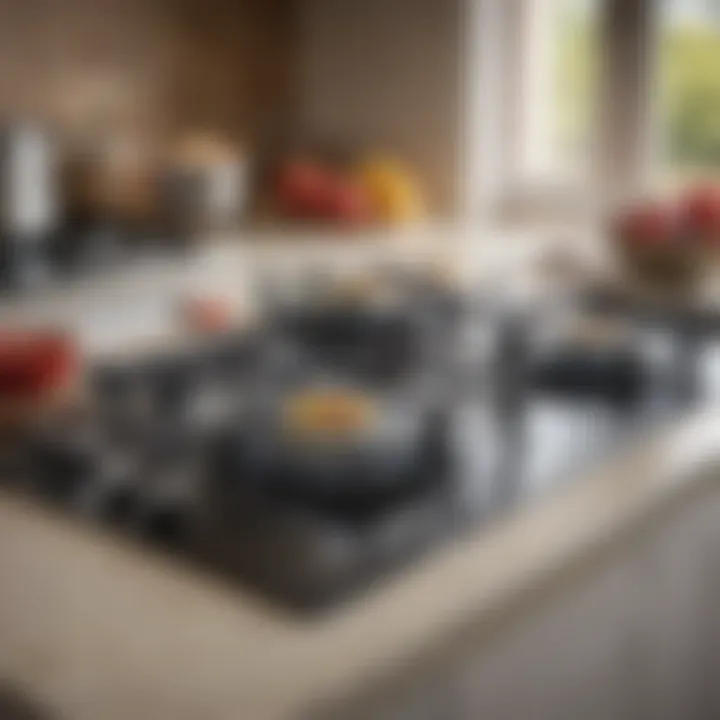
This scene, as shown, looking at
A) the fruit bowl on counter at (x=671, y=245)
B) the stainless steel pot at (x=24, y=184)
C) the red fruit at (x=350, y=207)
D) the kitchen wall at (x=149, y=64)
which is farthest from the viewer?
the red fruit at (x=350, y=207)

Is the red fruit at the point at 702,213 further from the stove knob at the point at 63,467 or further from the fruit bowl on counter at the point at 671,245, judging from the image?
the stove knob at the point at 63,467

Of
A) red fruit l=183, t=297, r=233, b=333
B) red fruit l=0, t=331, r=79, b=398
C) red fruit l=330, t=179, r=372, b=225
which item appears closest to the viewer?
red fruit l=0, t=331, r=79, b=398

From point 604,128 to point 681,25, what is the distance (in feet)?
0.65

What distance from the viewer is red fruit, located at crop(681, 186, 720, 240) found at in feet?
4.84

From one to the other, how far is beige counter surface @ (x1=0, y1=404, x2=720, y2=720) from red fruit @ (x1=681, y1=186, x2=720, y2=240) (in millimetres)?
802

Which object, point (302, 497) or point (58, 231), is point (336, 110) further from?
point (302, 497)

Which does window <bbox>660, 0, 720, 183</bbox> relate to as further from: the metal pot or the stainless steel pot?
the stainless steel pot

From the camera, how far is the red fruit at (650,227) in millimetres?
1450

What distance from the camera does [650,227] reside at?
147 cm

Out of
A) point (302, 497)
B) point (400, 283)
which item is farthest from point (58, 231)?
point (302, 497)

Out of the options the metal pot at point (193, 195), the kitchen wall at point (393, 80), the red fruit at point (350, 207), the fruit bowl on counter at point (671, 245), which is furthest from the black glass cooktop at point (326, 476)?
the kitchen wall at point (393, 80)

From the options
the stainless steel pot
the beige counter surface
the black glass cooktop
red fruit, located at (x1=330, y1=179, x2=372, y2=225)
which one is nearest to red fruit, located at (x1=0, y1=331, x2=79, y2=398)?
the black glass cooktop

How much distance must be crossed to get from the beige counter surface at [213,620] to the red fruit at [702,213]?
0.80 meters

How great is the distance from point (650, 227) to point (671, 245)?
0.17 ft
